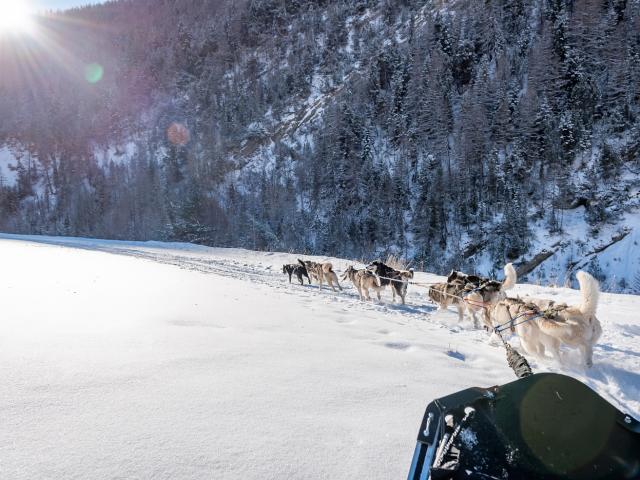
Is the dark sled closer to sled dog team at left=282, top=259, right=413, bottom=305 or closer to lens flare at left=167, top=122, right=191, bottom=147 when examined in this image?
sled dog team at left=282, top=259, right=413, bottom=305

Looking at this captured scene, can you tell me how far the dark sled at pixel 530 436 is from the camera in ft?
3.43

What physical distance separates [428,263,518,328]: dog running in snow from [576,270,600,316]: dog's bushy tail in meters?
1.49

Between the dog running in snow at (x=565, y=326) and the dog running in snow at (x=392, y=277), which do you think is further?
the dog running in snow at (x=392, y=277)

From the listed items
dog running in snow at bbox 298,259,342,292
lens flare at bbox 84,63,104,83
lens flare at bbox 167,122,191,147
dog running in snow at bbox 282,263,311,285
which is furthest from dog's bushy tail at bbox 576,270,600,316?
lens flare at bbox 84,63,104,83

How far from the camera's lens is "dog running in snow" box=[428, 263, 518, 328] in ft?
19.3

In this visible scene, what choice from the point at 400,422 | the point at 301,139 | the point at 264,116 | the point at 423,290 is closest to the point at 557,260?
the point at 423,290

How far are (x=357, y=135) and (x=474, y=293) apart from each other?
128 ft

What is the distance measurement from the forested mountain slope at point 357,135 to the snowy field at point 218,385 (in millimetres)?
20650

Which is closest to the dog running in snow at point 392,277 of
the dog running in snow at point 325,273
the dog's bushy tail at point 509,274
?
the dog running in snow at point 325,273

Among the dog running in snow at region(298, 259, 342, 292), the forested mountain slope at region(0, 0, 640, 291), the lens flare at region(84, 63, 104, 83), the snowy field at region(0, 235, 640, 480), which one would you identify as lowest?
the snowy field at region(0, 235, 640, 480)

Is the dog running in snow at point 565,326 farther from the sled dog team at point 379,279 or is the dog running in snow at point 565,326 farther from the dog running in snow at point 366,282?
the dog running in snow at point 366,282

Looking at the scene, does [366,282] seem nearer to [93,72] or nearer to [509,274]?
[509,274]

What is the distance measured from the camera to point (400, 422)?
210 centimetres

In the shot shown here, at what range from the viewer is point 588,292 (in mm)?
3910
